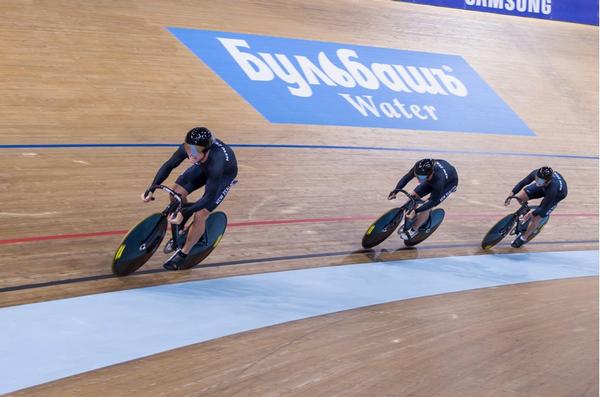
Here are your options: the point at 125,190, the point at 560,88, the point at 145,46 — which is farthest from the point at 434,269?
the point at 560,88

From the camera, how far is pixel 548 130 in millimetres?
11297

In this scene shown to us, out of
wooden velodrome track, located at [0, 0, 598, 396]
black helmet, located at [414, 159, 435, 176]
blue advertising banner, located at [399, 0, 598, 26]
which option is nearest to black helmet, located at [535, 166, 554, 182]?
wooden velodrome track, located at [0, 0, 598, 396]

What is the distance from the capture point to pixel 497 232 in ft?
23.7

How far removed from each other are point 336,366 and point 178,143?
14.6ft

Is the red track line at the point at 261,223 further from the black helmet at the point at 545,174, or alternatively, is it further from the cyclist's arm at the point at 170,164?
the black helmet at the point at 545,174

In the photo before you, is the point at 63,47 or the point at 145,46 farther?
the point at 145,46

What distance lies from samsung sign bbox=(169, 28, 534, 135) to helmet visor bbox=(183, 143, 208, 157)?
4105 mm

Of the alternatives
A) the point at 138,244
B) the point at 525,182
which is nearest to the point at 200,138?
the point at 138,244

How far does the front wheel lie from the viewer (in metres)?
7.23

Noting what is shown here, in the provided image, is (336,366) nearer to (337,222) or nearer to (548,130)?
(337,222)

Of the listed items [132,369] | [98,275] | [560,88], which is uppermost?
[560,88]

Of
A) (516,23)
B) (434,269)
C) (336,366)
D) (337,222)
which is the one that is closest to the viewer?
(336,366)

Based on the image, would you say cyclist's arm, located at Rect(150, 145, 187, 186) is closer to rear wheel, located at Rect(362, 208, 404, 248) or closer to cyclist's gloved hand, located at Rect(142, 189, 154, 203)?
cyclist's gloved hand, located at Rect(142, 189, 154, 203)

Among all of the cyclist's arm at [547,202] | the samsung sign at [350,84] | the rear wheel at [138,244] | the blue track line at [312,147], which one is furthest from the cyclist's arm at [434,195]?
the samsung sign at [350,84]
